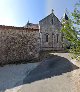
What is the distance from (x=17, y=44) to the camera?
20078mm

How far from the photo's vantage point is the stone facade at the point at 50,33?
3752 centimetres

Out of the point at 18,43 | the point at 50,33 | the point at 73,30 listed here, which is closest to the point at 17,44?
the point at 18,43

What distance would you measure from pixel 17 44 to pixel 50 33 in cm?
1898

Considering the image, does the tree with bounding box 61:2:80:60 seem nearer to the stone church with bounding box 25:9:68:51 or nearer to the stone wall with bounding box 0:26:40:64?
the stone wall with bounding box 0:26:40:64

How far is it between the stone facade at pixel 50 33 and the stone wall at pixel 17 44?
16.0m

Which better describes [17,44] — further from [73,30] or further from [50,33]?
[50,33]

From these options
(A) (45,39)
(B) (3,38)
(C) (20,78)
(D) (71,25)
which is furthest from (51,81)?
(A) (45,39)

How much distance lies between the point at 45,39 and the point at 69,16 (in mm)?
27855

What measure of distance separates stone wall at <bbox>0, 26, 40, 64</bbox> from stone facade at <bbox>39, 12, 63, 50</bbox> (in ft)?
52.7

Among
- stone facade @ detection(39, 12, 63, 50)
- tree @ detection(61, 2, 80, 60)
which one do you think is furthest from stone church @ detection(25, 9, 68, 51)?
tree @ detection(61, 2, 80, 60)

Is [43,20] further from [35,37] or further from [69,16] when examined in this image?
[69,16]

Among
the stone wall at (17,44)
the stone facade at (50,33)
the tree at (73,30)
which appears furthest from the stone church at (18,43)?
the stone facade at (50,33)

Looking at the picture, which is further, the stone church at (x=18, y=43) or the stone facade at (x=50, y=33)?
the stone facade at (x=50, y=33)

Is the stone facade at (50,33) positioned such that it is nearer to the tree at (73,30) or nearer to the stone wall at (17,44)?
the stone wall at (17,44)
